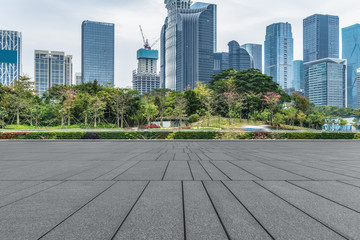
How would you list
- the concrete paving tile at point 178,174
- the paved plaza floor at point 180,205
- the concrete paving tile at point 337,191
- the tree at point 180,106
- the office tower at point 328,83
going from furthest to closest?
the office tower at point 328,83 < the tree at point 180,106 < the concrete paving tile at point 178,174 < the concrete paving tile at point 337,191 < the paved plaza floor at point 180,205

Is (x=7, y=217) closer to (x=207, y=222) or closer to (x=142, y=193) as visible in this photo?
(x=142, y=193)

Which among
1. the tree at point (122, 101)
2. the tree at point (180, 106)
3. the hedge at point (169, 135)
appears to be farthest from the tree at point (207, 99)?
the hedge at point (169, 135)

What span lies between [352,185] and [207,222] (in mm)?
4529

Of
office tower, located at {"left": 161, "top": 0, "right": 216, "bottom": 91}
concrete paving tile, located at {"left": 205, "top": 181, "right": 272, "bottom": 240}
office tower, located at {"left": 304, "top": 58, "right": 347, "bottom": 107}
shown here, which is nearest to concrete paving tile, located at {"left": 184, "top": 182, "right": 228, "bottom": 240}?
concrete paving tile, located at {"left": 205, "top": 181, "right": 272, "bottom": 240}

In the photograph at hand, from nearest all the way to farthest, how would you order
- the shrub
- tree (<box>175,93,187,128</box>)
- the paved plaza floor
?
the paved plaza floor → tree (<box>175,93,187,128</box>) → the shrub

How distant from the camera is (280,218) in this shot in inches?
132

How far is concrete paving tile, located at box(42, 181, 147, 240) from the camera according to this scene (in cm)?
286

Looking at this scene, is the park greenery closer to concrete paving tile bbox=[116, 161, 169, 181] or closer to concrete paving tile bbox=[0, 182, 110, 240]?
concrete paving tile bbox=[116, 161, 169, 181]

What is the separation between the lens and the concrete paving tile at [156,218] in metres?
2.86

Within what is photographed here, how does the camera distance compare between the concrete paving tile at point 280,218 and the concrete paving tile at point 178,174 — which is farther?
the concrete paving tile at point 178,174

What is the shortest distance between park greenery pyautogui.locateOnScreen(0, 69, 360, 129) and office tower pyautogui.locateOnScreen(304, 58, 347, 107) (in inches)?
5674

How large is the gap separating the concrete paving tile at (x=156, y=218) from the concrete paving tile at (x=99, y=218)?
0.18 m

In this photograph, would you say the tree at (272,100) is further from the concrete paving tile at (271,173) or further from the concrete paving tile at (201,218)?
the concrete paving tile at (201,218)

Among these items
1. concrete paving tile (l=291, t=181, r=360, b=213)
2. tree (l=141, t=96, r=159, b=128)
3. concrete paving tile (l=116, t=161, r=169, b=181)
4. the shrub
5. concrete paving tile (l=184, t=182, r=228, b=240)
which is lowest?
concrete paving tile (l=116, t=161, r=169, b=181)
